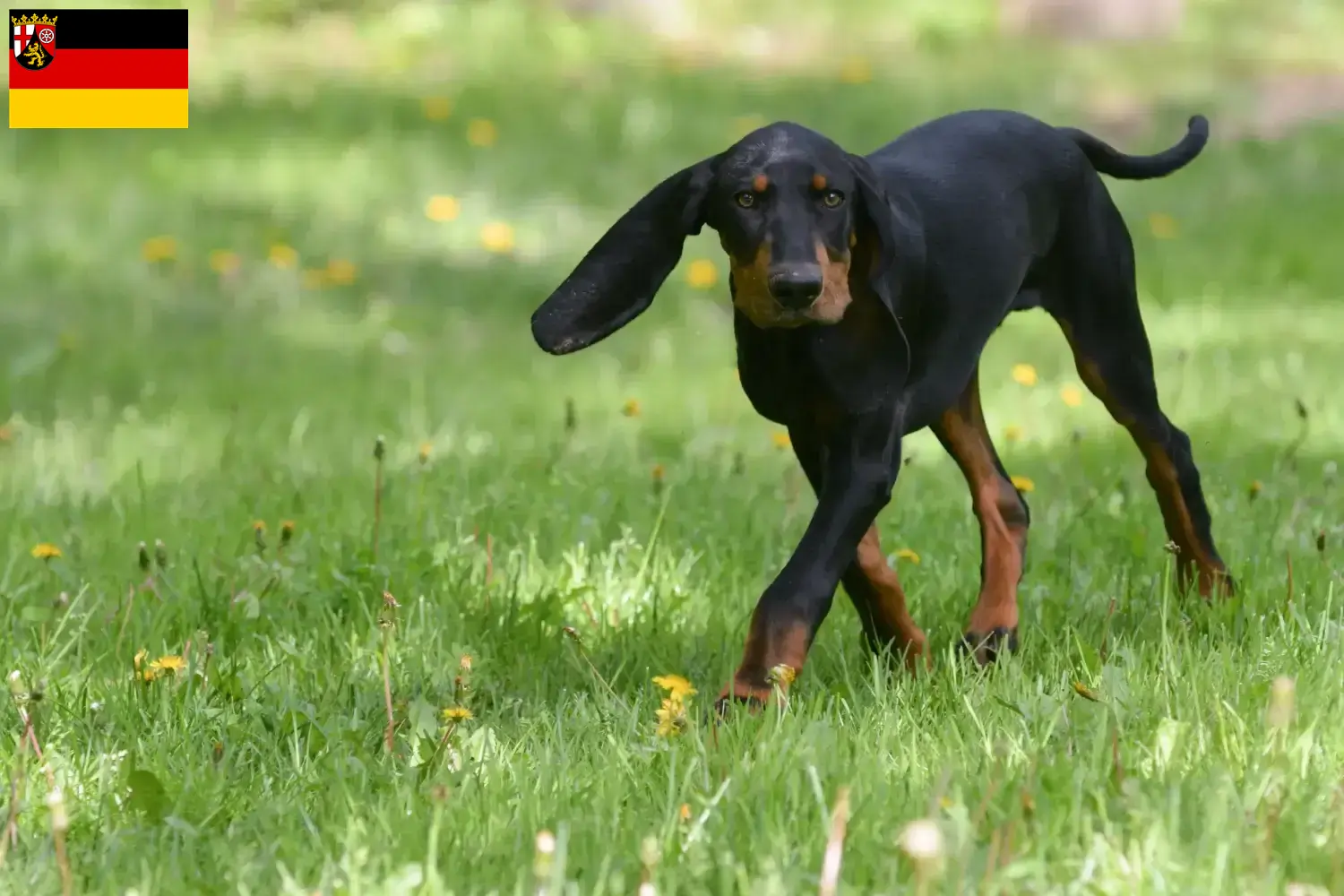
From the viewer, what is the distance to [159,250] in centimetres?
847

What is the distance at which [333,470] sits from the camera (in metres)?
5.57

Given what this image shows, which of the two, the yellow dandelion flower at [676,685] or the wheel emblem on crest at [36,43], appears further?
the wheel emblem on crest at [36,43]

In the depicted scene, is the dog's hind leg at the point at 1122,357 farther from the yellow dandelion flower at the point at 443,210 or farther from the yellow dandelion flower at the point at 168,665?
the yellow dandelion flower at the point at 443,210

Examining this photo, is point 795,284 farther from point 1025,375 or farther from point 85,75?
point 85,75

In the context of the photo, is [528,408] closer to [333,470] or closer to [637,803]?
[333,470]

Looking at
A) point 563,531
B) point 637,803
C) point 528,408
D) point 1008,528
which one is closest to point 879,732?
point 637,803

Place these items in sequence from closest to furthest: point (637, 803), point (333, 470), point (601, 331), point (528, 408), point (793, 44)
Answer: point (637, 803) < point (601, 331) < point (333, 470) < point (528, 408) < point (793, 44)

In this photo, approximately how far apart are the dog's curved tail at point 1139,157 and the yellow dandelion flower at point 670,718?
1941 millimetres

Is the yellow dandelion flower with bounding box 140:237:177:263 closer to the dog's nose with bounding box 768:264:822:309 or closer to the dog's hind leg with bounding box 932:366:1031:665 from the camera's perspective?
the dog's hind leg with bounding box 932:366:1031:665

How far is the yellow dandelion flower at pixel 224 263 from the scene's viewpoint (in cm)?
838

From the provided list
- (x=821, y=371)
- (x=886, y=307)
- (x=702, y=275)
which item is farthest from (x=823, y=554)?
(x=702, y=275)

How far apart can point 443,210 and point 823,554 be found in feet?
20.2

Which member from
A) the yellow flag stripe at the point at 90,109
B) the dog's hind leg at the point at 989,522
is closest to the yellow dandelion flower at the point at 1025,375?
the dog's hind leg at the point at 989,522

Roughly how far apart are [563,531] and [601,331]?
1167 millimetres
